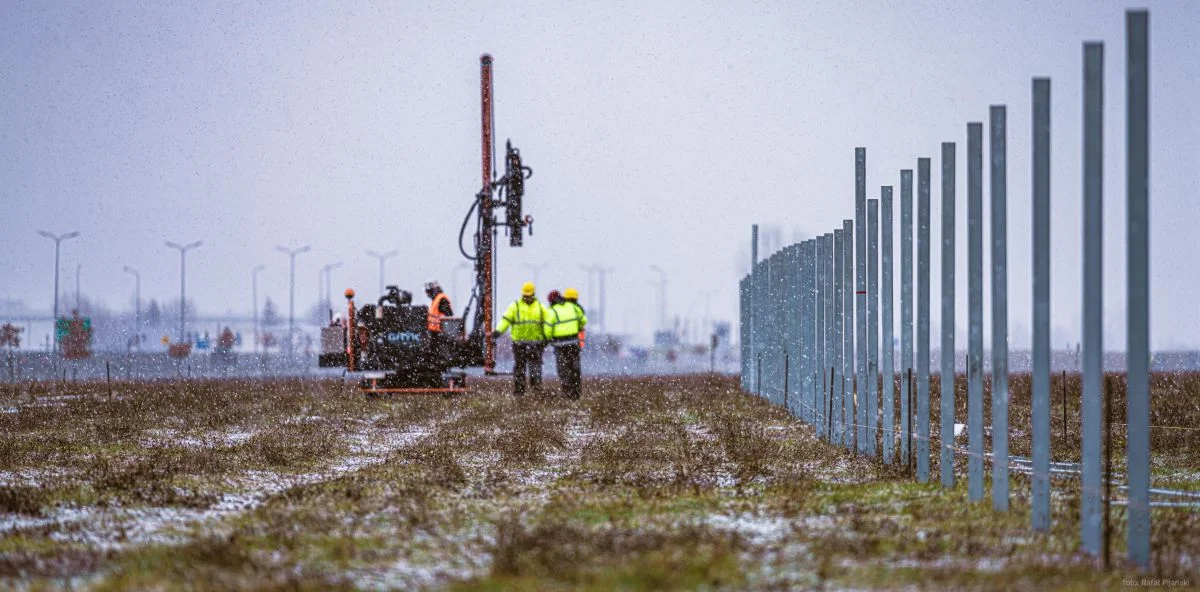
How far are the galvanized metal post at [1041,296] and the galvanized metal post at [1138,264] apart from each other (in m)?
1.19

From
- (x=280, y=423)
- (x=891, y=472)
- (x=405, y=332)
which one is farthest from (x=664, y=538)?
(x=405, y=332)

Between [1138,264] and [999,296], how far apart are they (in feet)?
7.76

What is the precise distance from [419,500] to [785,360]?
1504 cm

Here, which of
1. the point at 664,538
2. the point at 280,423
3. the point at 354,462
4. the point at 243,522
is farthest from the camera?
the point at 280,423

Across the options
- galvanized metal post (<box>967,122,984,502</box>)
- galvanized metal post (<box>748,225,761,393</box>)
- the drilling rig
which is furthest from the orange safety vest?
galvanized metal post (<box>967,122,984,502</box>)

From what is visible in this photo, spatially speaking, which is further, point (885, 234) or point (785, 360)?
point (785, 360)

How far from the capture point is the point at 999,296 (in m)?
10.5

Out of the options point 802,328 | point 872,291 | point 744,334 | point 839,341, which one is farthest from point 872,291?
point 744,334

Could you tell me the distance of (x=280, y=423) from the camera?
69.5 feet

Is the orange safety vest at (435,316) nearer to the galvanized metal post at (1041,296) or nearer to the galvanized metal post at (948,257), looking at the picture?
the galvanized metal post at (948,257)

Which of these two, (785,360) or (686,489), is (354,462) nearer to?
(686,489)

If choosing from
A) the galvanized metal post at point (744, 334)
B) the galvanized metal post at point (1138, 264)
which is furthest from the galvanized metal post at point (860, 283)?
the galvanized metal post at point (744, 334)

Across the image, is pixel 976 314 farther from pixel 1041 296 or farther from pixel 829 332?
pixel 829 332

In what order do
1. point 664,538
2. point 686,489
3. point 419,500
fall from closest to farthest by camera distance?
A: point 664,538, point 419,500, point 686,489
